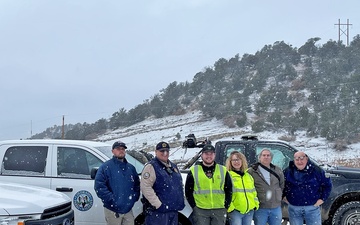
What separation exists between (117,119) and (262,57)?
16.5m

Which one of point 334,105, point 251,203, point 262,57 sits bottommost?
point 251,203

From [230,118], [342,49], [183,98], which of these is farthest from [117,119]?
[342,49]

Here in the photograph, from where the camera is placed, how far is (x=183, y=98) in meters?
42.6

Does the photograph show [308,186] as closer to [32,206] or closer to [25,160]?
[32,206]

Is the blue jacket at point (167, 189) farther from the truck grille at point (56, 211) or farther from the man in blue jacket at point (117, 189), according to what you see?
the truck grille at point (56, 211)

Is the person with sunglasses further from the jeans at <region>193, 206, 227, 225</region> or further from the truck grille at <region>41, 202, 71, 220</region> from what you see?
the truck grille at <region>41, 202, 71, 220</region>

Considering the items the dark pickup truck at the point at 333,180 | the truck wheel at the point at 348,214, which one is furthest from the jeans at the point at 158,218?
the truck wheel at the point at 348,214

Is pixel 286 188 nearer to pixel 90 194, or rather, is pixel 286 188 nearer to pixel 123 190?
pixel 123 190

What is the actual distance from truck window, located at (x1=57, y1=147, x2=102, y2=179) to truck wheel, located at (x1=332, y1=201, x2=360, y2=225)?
12.4 feet

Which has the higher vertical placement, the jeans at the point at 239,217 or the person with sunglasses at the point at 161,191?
the person with sunglasses at the point at 161,191

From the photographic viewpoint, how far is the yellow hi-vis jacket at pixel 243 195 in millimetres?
5398

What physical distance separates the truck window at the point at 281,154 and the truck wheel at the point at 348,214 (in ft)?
3.57

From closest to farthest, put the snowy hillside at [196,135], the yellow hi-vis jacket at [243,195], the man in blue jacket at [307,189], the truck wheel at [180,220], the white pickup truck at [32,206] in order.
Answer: the white pickup truck at [32,206]
the yellow hi-vis jacket at [243,195]
the man in blue jacket at [307,189]
the truck wheel at [180,220]
the snowy hillside at [196,135]

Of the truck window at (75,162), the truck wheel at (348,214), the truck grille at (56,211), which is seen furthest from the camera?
the truck wheel at (348,214)
